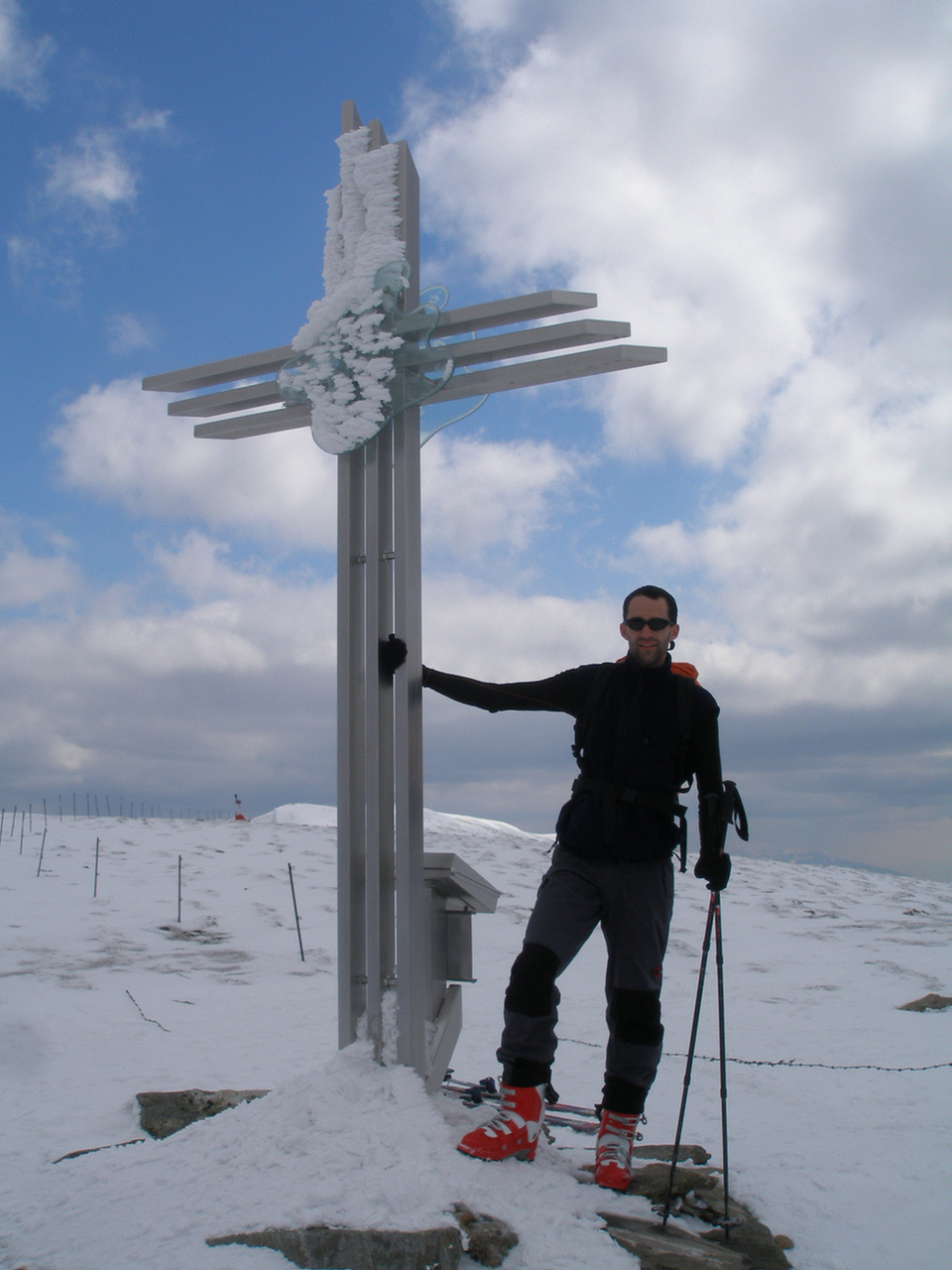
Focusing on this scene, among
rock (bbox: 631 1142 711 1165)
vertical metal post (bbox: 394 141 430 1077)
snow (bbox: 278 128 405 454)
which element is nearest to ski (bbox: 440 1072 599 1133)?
rock (bbox: 631 1142 711 1165)

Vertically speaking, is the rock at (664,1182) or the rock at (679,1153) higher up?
the rock at (664,1182)

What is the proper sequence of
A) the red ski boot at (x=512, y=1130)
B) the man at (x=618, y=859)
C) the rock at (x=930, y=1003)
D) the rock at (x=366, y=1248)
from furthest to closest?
the rock at (x=930, y=1003) → the man at (x=618, y=859) → the red ski boot at (x=512, y=1130) → the rock at (x=366, y=1248)

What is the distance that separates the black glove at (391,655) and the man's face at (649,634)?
0.82 meters

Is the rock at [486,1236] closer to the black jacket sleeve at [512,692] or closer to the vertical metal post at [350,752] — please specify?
the vertical metal post at [350,752]

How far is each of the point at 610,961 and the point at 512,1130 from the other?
2.02 ft

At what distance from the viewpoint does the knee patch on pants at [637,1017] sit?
280 centimetres

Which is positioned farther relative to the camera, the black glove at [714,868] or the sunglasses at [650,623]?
the sunglasses at [650,623]

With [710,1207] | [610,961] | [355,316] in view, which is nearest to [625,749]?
[610,961]

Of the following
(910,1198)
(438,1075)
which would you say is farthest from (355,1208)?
(910,1198)

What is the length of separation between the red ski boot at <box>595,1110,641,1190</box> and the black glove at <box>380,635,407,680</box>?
158cm

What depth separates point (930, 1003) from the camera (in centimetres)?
655

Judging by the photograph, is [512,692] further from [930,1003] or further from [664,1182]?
[930,1003]

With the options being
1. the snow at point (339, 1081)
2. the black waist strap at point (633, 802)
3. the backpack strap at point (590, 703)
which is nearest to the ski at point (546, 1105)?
the snow at point (339, 1081)

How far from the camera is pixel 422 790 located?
3037 millimetres
